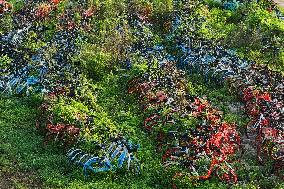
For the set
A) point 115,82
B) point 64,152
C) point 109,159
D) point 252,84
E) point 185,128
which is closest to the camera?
point 109,159

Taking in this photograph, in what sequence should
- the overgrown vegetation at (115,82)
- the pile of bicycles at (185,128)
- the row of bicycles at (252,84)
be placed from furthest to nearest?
1. the row of bicycles at (252,84)
2. the overgrown vegetation at (115,82)
3. the pile of bicycles at (185,128)

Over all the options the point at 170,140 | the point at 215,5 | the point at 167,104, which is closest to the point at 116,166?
the point at 170,140

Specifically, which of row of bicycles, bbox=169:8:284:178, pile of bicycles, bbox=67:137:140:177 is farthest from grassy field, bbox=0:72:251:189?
row of bicycles, bbox=169:8:284:178

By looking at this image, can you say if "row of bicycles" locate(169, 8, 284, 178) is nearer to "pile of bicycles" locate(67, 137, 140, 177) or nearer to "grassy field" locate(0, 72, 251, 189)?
"grassy field" locate(0, 72, 251, 189)

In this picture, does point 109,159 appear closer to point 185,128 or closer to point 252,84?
point 185,128

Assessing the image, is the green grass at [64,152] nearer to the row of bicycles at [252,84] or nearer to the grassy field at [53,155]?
the grassy field at [53,155]

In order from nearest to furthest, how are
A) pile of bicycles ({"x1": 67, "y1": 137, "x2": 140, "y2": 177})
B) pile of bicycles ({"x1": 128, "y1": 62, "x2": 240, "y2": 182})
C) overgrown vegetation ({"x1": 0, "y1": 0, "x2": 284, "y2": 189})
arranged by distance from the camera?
pile of bicycles ({"x1": 128, "y1": 62, "x2": 240, "y2": 182}) < pile of bicycles ({"x1": 67, "y1": 137, "x2": 140, "y2": 177}) < overgrown vegetation ({"x1": 0, "y1": 0, "x2": 284, "y2": 189})

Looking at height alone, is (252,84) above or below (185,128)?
above

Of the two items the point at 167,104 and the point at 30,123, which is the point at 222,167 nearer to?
the point at 167,104

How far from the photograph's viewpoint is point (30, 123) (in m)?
9.39

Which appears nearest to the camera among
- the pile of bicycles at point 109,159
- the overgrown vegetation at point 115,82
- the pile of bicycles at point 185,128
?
the pile of bicycles at point 185,128

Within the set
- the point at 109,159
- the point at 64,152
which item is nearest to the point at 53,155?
the point at 64,152

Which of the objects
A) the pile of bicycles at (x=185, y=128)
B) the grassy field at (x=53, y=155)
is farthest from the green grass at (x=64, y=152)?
the pile of bicycles at (x=185, y=128)

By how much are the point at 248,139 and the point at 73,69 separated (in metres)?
3.53
